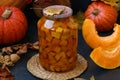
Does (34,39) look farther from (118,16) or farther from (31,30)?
(118,16)

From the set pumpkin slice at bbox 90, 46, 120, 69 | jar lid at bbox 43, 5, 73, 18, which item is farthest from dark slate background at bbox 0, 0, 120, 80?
jar lid at bbox 43, 5, 73, 18

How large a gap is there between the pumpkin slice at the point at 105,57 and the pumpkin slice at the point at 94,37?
6 centimetres

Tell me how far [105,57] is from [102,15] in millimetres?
244

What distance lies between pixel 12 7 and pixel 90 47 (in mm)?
280

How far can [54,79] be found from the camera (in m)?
0.83

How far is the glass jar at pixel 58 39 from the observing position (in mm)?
816

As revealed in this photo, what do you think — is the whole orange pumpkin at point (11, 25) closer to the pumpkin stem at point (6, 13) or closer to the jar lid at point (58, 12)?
the pumpkin stem at point (6, 13)

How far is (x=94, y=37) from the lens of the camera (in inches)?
36.0

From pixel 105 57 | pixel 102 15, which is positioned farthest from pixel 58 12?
pixel 102 15

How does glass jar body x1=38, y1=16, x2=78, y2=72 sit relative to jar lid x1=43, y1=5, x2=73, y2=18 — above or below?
below

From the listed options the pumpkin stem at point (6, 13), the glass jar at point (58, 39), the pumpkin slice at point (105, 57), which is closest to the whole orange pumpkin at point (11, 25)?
the pumpkin stem at point (6, 13)

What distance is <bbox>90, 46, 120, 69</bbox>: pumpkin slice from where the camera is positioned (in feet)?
2.74

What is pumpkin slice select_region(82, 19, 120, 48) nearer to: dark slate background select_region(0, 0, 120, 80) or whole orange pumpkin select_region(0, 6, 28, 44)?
dark slate background select_region(0, 0, 120, 80)

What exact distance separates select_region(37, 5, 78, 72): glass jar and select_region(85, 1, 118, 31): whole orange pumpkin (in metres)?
0.22
